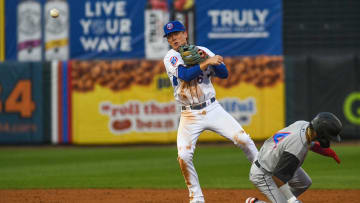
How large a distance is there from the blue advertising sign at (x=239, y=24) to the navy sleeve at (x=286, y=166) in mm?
11512

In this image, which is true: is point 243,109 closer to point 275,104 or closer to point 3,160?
point 275,104

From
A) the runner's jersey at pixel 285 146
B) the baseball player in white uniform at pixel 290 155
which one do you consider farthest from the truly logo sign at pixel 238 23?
the runner's jersey at pixel 285 146

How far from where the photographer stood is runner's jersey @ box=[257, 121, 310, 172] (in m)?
5.53

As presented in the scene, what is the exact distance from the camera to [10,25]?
56.3ft

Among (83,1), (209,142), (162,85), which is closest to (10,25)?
(83,1)

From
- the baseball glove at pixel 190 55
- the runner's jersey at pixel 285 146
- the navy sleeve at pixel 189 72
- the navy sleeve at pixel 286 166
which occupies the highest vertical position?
the baseball glove at pixel 190 55

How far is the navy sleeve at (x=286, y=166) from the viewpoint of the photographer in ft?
18.1

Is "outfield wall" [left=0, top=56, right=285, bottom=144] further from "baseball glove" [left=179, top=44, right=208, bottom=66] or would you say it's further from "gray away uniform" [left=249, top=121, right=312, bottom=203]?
"gray away uniform" [left=249, top=121, right=312, bottom=203]

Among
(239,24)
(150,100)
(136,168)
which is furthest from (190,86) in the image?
(239,24)

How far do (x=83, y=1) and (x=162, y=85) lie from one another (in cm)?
325

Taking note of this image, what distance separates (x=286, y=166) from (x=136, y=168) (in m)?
6.56

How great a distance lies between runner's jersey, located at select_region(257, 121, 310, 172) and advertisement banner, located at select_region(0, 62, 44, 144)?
35.5 ft

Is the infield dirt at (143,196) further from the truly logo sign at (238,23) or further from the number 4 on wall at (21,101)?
the truly logo sign at (238,23)

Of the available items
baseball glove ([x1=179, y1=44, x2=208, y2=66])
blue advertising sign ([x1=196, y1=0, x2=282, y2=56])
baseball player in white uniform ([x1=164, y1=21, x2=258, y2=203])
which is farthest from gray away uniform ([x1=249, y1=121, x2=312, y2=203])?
blue advertising sign ([x1=196, y1=0, x2=282, y2=56])
